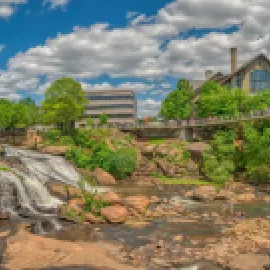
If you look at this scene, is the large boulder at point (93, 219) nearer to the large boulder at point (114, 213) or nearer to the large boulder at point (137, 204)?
the large boulder at point (114, 213)

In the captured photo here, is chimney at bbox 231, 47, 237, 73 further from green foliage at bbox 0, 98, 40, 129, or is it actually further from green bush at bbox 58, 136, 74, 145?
green foliage at bbox 0, 98, 40, 129

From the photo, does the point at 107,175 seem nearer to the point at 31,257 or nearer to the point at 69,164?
the point at 69,164

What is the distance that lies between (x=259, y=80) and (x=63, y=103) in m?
34.8

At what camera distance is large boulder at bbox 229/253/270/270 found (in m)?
17.8

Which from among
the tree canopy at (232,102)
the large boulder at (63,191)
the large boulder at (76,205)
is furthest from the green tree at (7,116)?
the large boulder at (76,205)

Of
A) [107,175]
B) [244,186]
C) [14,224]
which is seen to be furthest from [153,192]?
[14,224]

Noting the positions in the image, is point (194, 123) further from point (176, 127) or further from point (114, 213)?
point (114, 213)

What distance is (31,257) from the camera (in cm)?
1697

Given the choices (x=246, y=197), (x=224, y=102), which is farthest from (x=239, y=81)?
(x=246, y=197)

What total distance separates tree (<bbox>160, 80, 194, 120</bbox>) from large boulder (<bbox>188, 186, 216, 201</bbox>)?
2743 centimetres

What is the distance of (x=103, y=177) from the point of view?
43.6 m

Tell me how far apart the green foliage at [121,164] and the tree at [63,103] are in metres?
11.6

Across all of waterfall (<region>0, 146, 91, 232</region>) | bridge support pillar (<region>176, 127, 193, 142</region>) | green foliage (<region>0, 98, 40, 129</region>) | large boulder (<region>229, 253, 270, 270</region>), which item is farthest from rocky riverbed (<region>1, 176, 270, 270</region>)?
green foliage (<region>0, 98, 40, 129</region>)

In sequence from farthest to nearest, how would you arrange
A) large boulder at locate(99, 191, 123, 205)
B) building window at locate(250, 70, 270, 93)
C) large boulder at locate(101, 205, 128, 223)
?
building window at locate(250, 70, 270, 93)
large boulder at locate(99, 191, 123, 205)
large boulder at locate(101, 205, 128, 223)
